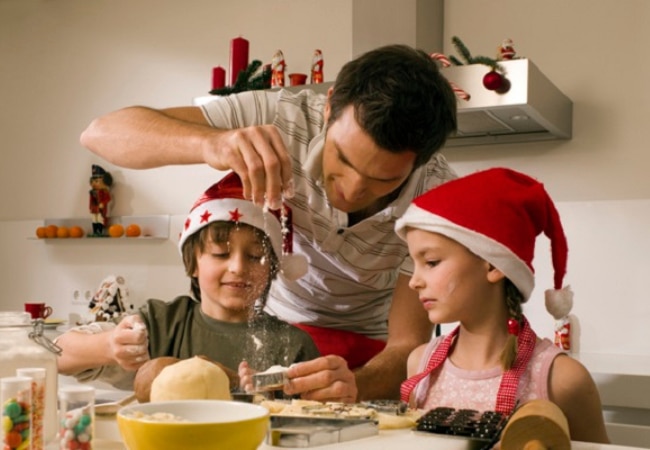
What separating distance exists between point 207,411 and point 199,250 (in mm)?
722

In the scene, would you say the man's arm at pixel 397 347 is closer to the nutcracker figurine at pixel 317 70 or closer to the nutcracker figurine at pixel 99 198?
the nutcracker figurine at pixel 317 70

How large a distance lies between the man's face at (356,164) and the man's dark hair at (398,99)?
0.02m

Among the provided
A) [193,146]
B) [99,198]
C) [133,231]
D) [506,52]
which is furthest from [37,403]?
[99,198]

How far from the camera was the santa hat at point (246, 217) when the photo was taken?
4.27ft

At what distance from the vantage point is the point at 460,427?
732 mm

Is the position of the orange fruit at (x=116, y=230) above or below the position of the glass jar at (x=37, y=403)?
above

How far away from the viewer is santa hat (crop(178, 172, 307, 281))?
4.27ft

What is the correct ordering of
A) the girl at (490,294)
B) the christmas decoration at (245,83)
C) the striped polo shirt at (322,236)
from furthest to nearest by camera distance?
the christmas decoration at (245,83), the striped polo shirt at (322,236), the girl at (490,294)

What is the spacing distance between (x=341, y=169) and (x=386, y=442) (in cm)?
65

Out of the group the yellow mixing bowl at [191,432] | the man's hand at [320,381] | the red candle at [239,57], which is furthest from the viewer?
the red candle at [239,57]

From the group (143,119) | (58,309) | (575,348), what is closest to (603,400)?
(575,348)

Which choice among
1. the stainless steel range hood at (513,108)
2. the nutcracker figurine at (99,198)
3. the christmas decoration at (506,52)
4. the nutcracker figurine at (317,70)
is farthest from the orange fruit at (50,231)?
the christmas decoration at (506,52)

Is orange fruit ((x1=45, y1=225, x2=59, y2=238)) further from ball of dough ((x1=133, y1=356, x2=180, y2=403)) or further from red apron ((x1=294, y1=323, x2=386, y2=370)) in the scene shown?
ball of dough ((x1=133, y1=356, x2=180, y2=403))

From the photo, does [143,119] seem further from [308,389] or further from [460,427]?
[460,427]
